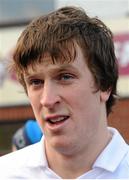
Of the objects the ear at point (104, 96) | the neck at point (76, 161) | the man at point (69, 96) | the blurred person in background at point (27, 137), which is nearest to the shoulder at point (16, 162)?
the man at point (69, 96)

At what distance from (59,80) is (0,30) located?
30.6 ft

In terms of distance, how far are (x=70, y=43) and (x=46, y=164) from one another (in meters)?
0.58

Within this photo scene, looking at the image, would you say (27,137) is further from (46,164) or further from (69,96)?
(69,96)

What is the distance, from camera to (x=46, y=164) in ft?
8.53

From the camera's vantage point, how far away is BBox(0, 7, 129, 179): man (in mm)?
2363

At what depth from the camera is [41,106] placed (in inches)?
93.4

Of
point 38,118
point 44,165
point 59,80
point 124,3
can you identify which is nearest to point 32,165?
point 44,165

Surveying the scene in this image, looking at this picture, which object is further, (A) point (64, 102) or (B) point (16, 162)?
(B) point (16, 162)

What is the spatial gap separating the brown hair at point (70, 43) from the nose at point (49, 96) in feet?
0.39

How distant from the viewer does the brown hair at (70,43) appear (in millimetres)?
2443

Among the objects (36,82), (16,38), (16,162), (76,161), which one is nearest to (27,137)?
(16,162)

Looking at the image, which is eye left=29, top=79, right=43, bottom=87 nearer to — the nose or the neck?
the nose

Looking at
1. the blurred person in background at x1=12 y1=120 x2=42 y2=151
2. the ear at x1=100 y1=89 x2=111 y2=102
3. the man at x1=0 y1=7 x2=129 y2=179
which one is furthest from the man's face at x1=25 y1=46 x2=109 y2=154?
the blurred person in background at x1=12 y1=120 x2=42 y2=151

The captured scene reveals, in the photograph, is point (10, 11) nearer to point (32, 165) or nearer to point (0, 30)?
point (0, 30)
